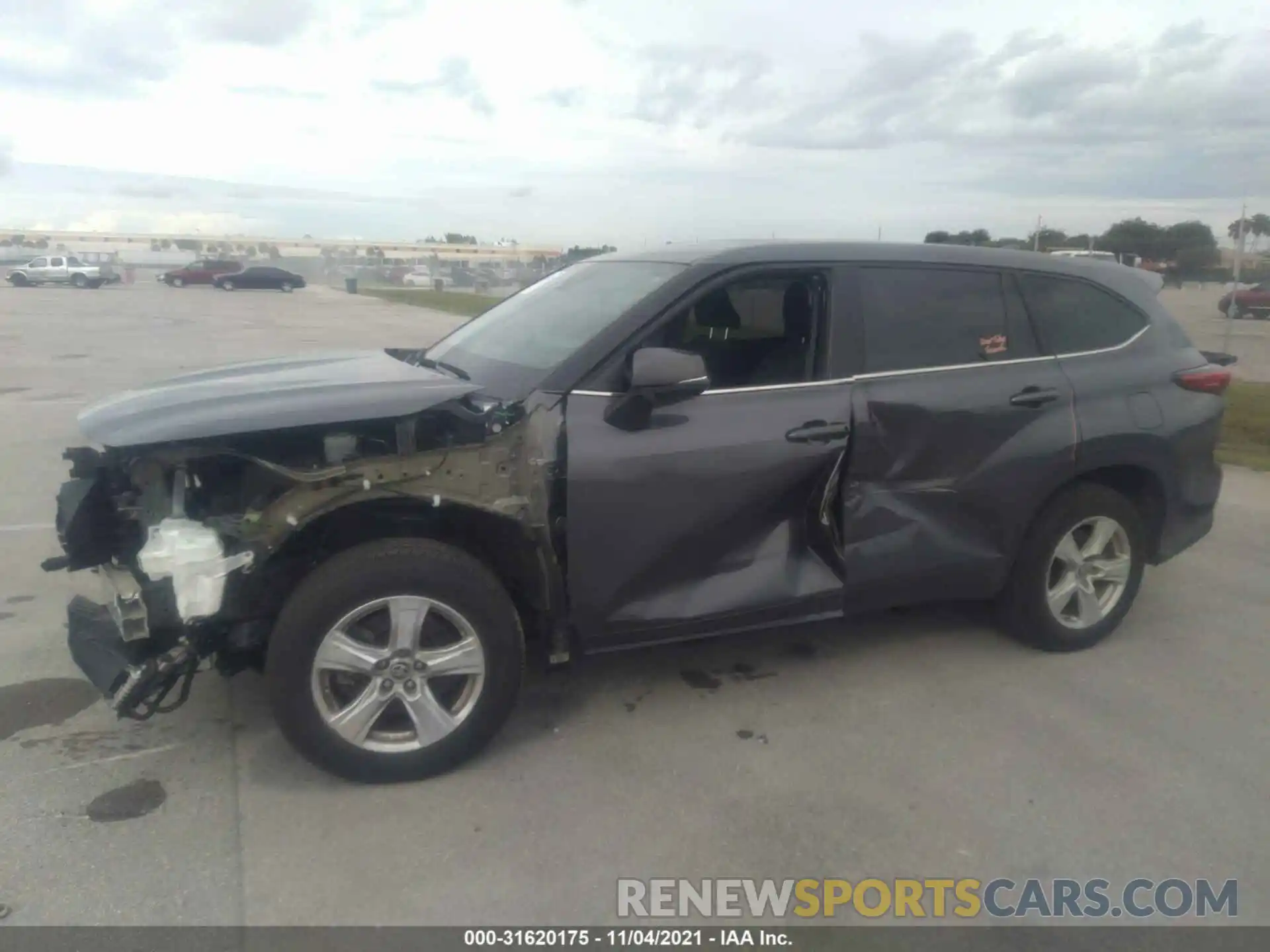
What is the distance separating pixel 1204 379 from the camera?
4793 millimetres

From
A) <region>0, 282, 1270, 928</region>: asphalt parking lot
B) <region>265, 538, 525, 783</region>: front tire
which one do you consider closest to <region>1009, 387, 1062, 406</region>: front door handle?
<region>0, 282, 1270, 928</region>: asphalt parking lot

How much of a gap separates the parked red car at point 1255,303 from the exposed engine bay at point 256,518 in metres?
27.2

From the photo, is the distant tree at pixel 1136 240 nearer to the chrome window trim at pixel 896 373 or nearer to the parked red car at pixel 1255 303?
the parked red car at pixel 1255 303

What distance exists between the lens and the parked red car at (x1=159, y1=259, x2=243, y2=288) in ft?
169

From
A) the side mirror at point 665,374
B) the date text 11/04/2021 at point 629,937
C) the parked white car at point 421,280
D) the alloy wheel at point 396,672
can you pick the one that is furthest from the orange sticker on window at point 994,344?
the parked white car at point 421,280

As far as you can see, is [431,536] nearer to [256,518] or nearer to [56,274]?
[256,518]

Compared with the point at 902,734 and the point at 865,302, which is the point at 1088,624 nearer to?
the point at 902,734

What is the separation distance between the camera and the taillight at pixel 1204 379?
4.74m

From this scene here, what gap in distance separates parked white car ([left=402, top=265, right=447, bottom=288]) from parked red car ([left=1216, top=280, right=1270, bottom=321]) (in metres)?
41.3

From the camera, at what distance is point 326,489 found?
332 cm

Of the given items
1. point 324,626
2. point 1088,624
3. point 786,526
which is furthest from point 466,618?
point 1088,624

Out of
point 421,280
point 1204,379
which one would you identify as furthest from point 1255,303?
point 421,280

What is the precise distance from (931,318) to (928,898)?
235 cm

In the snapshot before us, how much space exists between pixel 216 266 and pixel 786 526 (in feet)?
177
